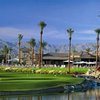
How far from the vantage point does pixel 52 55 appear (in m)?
200

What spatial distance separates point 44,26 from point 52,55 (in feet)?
139

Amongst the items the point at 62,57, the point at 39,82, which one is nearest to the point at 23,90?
the point at 39,82

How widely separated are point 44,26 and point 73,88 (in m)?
96.8

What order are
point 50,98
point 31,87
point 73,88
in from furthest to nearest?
point 73,88
point 31,87
point 50,98

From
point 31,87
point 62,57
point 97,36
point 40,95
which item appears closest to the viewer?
point 40,95

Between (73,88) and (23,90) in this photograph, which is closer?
(23,90)

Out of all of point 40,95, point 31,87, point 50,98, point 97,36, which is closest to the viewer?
point 50,98

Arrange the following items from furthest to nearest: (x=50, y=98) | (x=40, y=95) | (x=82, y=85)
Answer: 1. (x=82, y=85)
2. (x=40, y=95)
3. (x=50, y=98)

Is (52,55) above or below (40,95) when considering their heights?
above

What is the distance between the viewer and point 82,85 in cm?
6862

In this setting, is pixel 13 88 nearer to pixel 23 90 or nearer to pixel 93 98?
pixel 23 90

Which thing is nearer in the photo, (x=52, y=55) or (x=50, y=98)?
(x=50, y=98)

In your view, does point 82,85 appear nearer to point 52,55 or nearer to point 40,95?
point 40,95

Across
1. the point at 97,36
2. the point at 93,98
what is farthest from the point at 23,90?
the point at 97,36
